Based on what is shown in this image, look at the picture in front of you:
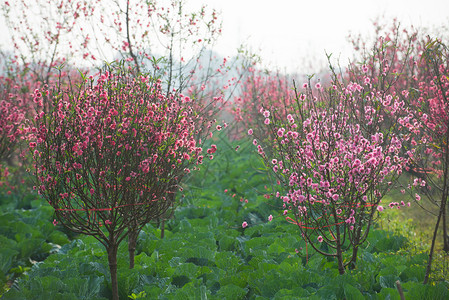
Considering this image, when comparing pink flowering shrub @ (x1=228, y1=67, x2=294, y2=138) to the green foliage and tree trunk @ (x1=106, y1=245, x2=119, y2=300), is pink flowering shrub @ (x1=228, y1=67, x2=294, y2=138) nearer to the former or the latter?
the green foliage

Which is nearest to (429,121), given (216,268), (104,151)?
(216,268)

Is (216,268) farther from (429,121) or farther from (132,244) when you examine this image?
(429,121)

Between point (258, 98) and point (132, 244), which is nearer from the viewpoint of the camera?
point (132, 244)

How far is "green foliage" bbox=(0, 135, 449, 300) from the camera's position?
381 centimetres

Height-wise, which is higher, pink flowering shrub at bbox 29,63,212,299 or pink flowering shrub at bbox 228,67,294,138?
pink flowering shrub at bbox 228,67,294,138

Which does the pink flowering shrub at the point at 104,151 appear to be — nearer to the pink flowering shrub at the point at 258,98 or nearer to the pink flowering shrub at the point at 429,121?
the pink flowering shrub at the point at 429,121

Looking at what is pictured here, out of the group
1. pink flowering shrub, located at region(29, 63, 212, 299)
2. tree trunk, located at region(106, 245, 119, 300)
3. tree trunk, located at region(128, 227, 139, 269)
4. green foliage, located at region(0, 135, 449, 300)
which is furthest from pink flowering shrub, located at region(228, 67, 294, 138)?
tree trunk, located at region(106, 245, 119, 300)

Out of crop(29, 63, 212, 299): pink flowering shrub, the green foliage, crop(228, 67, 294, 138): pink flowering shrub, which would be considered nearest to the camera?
crop(29, 63, 212, 299): pink flowering shrub

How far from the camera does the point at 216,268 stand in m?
4.73

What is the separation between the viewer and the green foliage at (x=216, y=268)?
150 inches

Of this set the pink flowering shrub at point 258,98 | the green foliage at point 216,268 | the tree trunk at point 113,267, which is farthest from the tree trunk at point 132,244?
the pink flowering shrub at point 258,98

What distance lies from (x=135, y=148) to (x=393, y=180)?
9.93ft

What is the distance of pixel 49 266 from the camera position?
489cm

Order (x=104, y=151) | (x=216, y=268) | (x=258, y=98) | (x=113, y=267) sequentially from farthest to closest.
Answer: (x=258, y=98), (x=216, y=268), (x=113, y=267), (x=104, y=151)
